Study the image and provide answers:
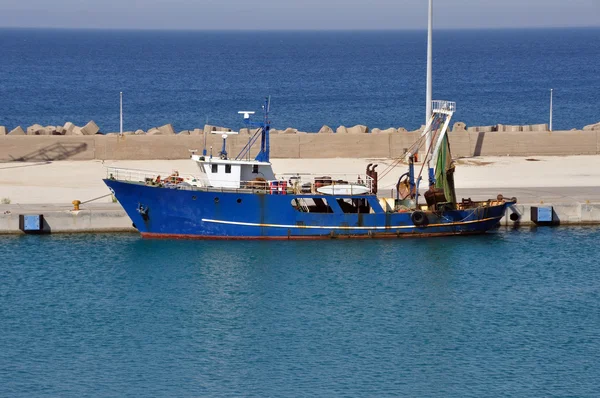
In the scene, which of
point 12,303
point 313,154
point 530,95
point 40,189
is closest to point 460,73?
point 530,95

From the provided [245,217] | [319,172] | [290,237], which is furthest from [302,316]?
[319,172]

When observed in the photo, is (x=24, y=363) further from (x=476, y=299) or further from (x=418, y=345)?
(x=476, y=299)

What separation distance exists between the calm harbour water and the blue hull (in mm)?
519

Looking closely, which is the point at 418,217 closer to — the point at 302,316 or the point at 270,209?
the point at 270,209

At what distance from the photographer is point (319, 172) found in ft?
173

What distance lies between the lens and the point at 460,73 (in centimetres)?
14412

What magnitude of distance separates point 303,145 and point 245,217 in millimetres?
13583

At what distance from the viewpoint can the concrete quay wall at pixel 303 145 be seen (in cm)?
5566

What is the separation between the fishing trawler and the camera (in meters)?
43.8

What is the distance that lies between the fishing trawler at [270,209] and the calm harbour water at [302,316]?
0.54 metres

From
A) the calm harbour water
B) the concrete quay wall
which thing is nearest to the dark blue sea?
the concrete quay wall

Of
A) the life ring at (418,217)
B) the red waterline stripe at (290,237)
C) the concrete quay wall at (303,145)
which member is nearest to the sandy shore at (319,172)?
the concrete quay wall at (303,145)

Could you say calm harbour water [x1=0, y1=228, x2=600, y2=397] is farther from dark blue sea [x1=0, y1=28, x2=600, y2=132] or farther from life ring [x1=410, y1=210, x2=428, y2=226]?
dark blue sea [x1=0, y1=28, x2=600, y2=132]

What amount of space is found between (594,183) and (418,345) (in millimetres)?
20527
